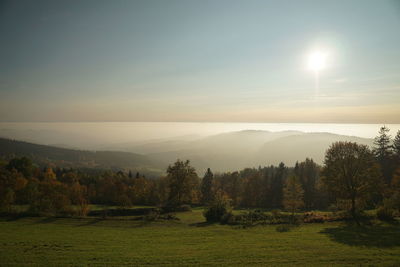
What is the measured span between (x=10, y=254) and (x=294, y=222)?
38.0 meters

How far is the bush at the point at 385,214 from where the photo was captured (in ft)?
110

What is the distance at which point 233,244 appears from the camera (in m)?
25.3

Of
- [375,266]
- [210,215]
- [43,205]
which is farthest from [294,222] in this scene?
[43,205]

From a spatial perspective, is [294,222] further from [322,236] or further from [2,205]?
[2,205]

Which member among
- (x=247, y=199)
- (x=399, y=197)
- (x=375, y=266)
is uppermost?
(x=399, y=197)

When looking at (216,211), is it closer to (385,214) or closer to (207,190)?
(385,214)

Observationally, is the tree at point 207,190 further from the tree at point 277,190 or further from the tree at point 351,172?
the tree at point 351,172

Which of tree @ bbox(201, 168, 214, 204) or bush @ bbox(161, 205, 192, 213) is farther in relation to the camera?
tree @ bbox(201, 168, 214, 204)

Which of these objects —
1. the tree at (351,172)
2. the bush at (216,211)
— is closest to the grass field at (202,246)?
the tree at (351,172)

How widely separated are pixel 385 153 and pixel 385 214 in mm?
35038

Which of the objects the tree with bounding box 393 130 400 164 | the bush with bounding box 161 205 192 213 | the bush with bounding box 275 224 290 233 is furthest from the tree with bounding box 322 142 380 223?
the bush with bounding box 161 205 192 213

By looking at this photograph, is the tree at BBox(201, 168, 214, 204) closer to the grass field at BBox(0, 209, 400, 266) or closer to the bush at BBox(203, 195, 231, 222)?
the bush at BBox(203, 195, 231, 222)

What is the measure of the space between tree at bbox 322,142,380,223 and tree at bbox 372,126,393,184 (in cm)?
2887

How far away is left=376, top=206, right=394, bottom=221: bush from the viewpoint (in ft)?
110
